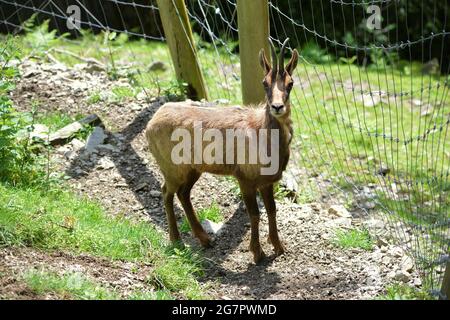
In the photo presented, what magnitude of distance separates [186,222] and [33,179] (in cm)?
150

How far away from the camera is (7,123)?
678 centimetres

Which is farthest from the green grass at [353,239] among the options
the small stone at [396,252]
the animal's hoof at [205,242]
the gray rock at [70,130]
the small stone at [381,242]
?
the gray rock at [70,130]

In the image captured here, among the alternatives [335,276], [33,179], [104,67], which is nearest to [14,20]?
[104,67]

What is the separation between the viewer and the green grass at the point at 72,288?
5117mm

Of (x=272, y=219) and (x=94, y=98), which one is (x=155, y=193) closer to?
(x=272, y=219)

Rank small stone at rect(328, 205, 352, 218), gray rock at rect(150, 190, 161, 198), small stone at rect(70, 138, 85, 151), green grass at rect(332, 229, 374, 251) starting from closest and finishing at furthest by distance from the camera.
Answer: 1. green grass at rect(332, 229, 374, 251)
2. small stone at rect(328, 205, 352, 218)
3. gray rock at rect(150, 190, 161, 198)
4. small stone at rect(70, 138, 85, 151)

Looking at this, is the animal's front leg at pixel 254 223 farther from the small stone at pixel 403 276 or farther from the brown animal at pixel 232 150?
the small stone at pixel 403 276

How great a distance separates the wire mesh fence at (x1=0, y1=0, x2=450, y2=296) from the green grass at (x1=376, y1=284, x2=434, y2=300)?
3.7 inches

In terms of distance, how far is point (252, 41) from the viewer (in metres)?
6.88

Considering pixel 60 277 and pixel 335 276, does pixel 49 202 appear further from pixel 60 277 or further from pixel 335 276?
pixel 335 276

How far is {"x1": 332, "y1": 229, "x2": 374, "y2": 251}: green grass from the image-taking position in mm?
6512

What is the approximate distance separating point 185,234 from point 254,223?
867mm

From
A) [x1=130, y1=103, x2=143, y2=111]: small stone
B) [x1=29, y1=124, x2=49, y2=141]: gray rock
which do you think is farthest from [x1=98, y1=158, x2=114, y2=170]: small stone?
[x1=130, y1=103, x2=143, y2=111]: small stone

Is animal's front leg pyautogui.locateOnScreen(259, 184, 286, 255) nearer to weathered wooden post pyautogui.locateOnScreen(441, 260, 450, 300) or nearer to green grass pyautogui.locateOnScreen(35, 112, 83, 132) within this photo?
weathered wooden post pyautogui.locateOnScreen(441, 260, 450, 300)
